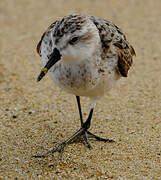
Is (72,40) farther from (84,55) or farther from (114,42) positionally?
(114,42)

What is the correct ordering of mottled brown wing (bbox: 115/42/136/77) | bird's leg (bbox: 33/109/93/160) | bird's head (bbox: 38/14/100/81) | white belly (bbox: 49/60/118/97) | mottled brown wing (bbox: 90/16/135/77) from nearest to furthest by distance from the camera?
bird's head (bbox: 38/14/100/81) → white belly (bbox: 49/60/118/97) → mottled brown wing (bbox: 90/16/135/77) → mottled brown wing (bbox: 115/42/136/77) → bird's leg (bbox: 33/109/93/160)

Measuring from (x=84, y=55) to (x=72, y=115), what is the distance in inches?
67.5

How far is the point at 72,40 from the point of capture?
154 inches

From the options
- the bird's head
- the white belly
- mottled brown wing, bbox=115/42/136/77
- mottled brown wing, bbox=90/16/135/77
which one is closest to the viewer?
the bird's head

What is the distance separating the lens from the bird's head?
3.90 m

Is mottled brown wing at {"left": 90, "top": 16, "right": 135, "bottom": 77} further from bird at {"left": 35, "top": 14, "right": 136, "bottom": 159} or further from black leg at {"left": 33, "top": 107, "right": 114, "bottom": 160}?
black leg at {"left": 33, "top": 107, "right": 114, "bottom": 160}

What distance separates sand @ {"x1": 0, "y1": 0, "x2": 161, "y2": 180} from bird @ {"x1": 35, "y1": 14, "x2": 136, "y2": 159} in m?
0.32

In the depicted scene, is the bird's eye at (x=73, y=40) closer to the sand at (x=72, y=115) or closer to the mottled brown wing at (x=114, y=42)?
the mottled brown wing at (x=114, y=42)

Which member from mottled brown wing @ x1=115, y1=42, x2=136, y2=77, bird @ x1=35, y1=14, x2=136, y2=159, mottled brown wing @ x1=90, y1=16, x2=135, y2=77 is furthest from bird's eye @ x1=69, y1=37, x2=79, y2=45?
mottled brown wing @ x1=115, y1=42, x2=136, y2=77

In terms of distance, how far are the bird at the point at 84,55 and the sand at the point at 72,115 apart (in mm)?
323

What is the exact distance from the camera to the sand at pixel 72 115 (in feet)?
14.4

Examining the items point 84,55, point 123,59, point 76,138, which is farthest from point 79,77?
point 76,138

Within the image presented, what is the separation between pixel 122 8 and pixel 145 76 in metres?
2.91

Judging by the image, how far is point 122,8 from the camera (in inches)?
354
